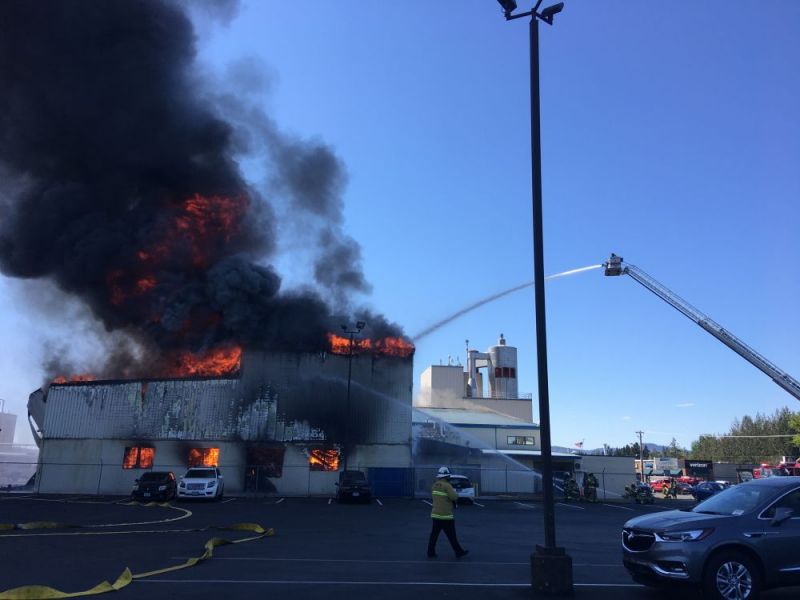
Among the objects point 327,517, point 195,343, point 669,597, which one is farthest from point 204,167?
point 669,597

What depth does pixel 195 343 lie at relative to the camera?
3769 cm

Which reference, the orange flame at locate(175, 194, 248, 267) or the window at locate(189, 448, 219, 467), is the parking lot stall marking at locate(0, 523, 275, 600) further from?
the orange flame at locate(175, 194, 248, 267)

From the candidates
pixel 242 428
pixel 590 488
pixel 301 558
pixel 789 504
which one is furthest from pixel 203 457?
pixel 789 504

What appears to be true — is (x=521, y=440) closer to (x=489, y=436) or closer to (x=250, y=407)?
(x=489, y=436)

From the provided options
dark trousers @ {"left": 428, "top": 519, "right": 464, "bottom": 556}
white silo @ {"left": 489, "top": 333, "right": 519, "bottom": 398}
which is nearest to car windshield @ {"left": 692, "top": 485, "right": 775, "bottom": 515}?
dark trousers @ {"left": 428, "top": 519, "right": 464, "bottom": 556}

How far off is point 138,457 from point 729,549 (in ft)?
110

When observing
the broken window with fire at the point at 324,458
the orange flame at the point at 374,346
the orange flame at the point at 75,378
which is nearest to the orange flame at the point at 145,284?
the orange flame at the point at 75,378

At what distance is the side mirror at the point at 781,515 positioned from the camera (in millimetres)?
7158

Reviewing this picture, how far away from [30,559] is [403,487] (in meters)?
24.9

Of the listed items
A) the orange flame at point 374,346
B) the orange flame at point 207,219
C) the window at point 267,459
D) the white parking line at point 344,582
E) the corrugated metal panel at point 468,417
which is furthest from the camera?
the corrugated metal panel at point 468,417

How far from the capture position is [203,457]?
33906mm

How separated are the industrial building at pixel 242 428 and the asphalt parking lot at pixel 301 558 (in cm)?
1609

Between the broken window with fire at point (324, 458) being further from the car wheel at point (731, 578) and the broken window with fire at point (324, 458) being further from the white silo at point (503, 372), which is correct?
the white silo at point (503, 372)

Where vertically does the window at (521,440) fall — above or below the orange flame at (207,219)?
below
